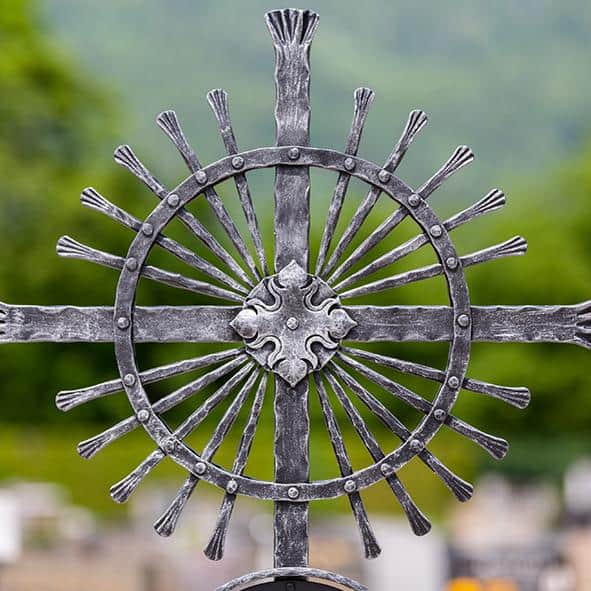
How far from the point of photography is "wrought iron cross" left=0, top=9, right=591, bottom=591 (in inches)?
207

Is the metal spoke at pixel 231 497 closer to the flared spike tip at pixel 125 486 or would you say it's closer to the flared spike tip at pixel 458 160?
the flared spike tip at pixel 125 486

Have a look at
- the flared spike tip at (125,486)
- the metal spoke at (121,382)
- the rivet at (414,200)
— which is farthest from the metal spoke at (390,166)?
the flared spike tip at (125,486)

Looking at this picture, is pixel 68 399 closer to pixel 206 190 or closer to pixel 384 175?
pixel 206 190

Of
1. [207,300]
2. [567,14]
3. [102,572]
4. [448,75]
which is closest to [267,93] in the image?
[448,75]

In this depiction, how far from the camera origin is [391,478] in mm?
5285

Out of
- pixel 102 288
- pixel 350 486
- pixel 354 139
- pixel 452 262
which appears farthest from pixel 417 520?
pixel 102 288

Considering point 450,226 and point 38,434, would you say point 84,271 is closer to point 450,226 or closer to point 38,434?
point 38,434

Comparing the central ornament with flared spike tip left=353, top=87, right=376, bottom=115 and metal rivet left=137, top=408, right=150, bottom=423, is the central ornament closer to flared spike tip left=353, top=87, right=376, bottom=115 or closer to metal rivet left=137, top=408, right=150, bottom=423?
metal rivet left=137, top=408, right=150, bottom=423

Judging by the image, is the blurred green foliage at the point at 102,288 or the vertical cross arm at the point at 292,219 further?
the blurred green foliage at the point at 102,288

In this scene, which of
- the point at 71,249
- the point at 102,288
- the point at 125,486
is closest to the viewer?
the point at 125,486

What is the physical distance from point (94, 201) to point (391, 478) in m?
1.46

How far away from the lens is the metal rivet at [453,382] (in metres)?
5.27

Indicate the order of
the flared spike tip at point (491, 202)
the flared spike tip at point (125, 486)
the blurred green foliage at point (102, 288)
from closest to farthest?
the flared spike tip at point (125, 486)
the flared spike tip at point (491, 202)
the blurred green foliage at point (102, 288)

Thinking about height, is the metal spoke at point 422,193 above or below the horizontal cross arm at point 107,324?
above
